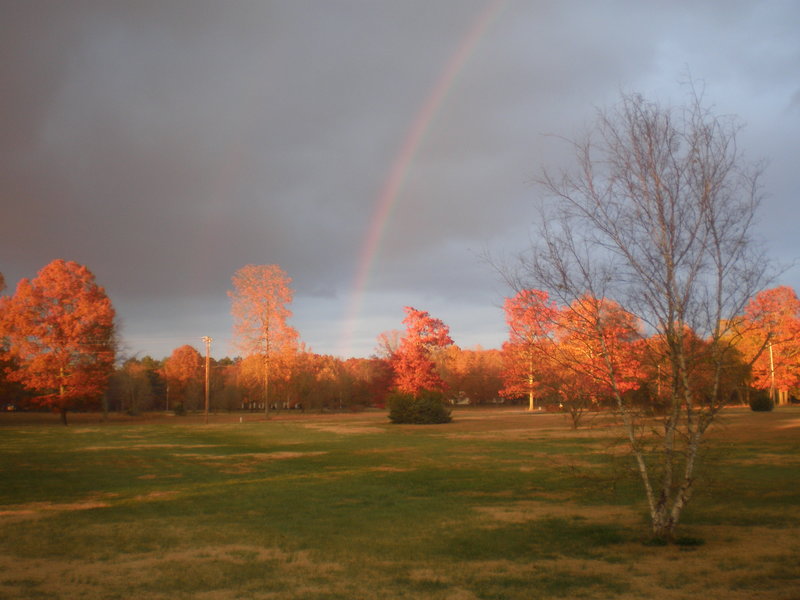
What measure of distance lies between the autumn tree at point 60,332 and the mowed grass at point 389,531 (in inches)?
1152

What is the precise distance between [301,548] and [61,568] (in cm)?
297

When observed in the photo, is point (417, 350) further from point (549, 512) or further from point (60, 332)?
point (549, 512)

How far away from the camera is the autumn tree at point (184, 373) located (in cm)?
8262

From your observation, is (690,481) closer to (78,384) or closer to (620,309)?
(620,309)

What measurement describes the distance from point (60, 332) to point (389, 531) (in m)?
44.1

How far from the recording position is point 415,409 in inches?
1714

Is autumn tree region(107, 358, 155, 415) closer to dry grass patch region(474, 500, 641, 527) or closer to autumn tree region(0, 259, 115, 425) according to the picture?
autumn tree region(0, 259, 115, 425)

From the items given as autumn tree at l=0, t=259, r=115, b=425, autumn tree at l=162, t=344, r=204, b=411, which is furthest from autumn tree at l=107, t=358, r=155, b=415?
autumn tree at l=0, t=259, r=115, b=425

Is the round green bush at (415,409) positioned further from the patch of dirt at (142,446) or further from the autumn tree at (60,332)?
the autumn tree at (60,332)

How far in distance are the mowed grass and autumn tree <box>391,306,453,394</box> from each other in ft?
95.8

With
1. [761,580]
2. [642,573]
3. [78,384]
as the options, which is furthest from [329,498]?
[78,384]

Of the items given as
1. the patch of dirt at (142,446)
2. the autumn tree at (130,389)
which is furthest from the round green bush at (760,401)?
the autumn tree at (130,389)

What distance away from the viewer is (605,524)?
9.90 metres

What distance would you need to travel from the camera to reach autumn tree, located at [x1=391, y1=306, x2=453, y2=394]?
159ft
